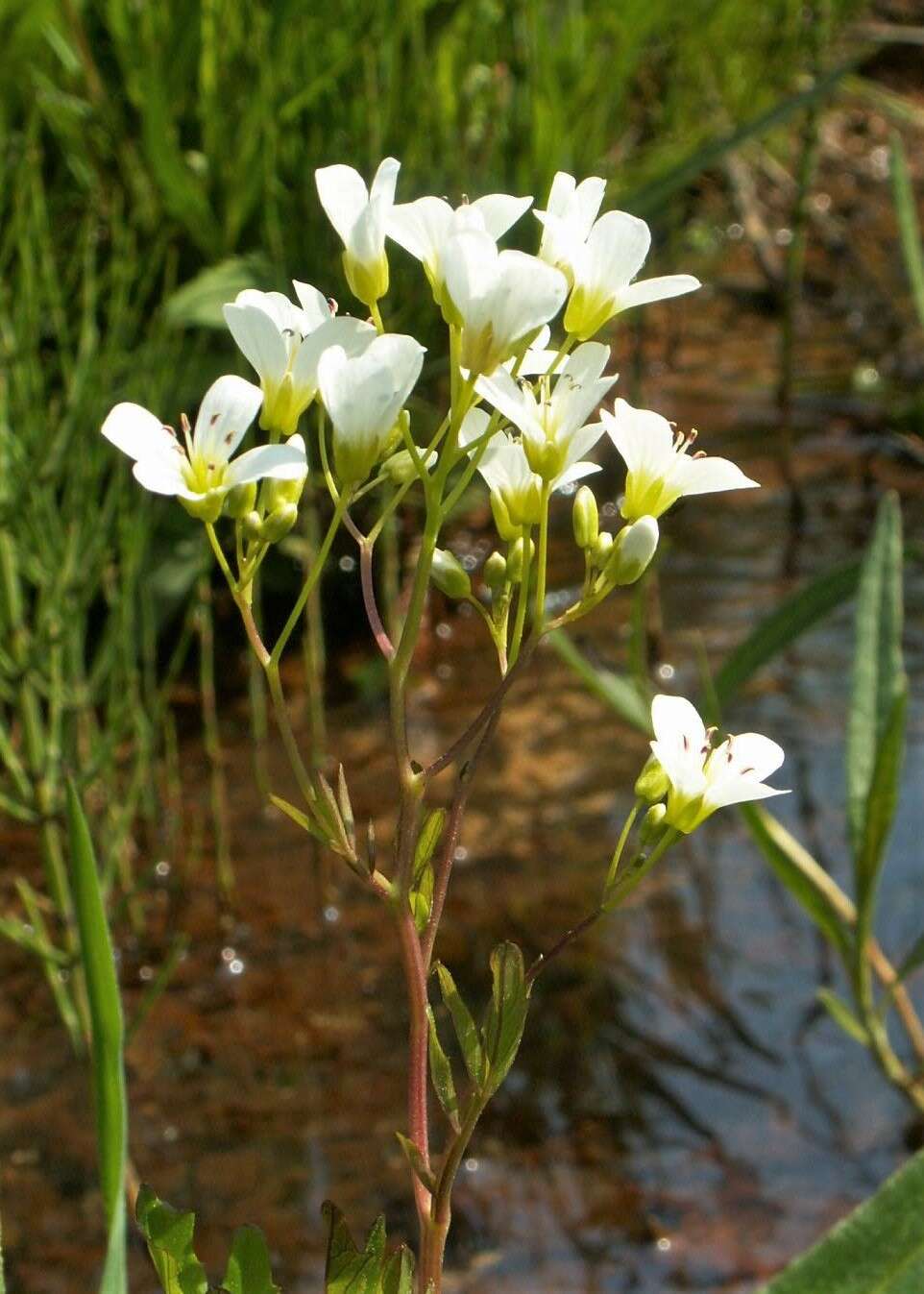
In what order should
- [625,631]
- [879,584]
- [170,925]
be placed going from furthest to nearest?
[625,631], [170,925], [879,584]

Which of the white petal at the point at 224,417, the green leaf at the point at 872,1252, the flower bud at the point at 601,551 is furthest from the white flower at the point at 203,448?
the green leaf at the point at 872,1252

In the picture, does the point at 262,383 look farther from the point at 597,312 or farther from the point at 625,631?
the point at 625,631

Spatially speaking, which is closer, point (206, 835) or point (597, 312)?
point (597, 312)

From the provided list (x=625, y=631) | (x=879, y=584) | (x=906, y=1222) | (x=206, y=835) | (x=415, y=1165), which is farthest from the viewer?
(x=625, y=631)

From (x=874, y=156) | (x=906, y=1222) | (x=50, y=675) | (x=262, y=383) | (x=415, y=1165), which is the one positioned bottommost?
(x=874, y=156)

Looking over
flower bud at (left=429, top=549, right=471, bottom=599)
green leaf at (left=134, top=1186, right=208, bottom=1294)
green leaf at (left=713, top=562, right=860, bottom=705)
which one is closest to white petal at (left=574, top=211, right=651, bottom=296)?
flower bud at (left=429, top=549, right=471, bottom=599)

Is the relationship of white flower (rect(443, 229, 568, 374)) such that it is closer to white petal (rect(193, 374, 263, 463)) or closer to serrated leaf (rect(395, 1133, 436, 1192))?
white petal (rect(193, 374, 263, 463))

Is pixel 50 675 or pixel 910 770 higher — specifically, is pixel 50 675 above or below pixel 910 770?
above

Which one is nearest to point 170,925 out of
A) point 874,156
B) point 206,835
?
point 206,835
